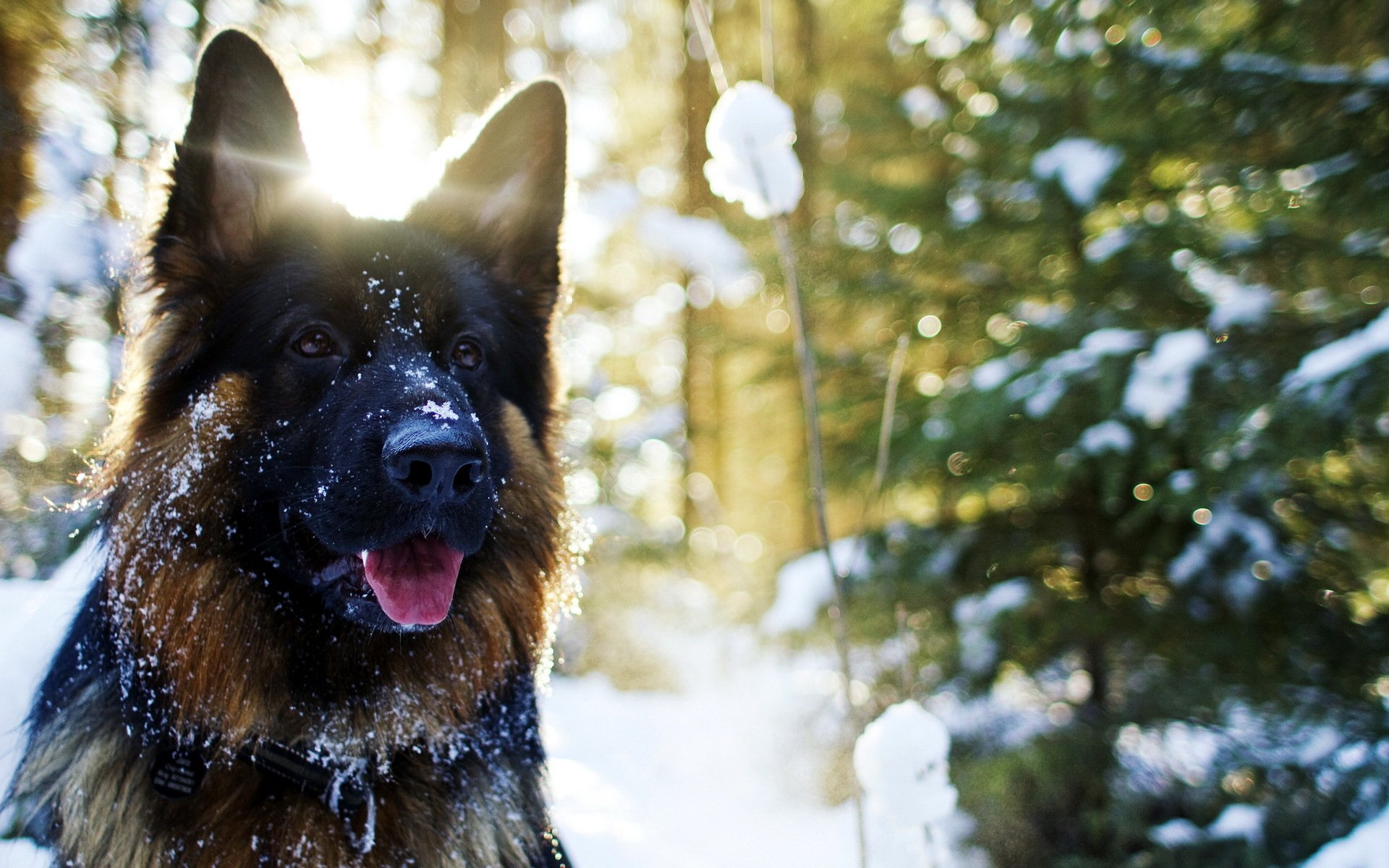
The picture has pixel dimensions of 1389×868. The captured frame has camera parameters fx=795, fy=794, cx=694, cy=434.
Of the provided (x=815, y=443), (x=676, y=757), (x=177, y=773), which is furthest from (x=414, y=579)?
(x=676, y=757)

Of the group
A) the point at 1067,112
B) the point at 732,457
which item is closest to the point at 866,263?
the point at 1067,112

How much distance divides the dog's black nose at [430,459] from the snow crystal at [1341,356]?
2936 millimetres

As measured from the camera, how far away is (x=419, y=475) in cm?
177

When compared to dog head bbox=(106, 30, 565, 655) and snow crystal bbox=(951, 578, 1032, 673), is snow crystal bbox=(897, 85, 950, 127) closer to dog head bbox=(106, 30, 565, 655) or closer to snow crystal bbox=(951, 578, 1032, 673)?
snow crystal bbox=(951, 578, 1032, 673)

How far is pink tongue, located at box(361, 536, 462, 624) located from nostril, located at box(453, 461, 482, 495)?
251mm

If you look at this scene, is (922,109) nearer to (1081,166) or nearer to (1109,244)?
(1081,166)

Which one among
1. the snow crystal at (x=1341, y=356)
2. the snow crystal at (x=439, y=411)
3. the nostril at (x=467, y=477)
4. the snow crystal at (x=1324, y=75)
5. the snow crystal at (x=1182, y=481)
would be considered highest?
the snow crystal at (x=1324, y=75)

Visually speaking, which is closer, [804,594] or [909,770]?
[909,770]

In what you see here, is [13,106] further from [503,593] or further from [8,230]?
[503,593]

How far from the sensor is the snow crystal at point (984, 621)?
421cm

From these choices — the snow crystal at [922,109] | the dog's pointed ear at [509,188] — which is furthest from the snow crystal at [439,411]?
the snow crystal at [922,109]

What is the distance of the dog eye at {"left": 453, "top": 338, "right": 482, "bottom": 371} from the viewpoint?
7.88 ft

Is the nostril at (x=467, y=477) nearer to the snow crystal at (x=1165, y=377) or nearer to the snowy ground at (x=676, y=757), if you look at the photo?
the snowy ground at (x=676, y=757)

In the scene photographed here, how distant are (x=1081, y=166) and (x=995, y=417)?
4.85ft
